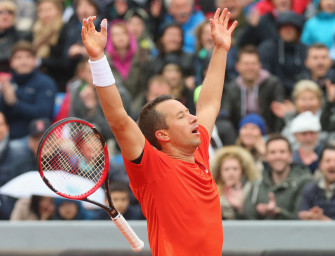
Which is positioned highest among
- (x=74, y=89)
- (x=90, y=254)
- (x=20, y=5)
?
(x=20, y=5)

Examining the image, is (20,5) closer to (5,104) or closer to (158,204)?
(5,104)

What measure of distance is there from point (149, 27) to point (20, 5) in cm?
205

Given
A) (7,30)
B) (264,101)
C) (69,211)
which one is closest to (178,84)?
(264,101)

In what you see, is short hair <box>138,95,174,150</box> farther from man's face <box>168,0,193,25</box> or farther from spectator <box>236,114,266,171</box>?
man's face <box>168,0,193,25</box>

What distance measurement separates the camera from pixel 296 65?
9.96 meters

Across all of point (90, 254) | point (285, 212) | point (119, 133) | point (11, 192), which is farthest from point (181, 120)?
point (11, 192)

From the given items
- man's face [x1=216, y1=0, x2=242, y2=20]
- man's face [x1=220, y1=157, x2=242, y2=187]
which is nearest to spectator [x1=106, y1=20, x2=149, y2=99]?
man's face [x1=216, y1=0, x2=242, y2=20]

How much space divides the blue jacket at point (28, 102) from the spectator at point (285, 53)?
265 centimetres

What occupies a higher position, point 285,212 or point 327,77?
point 327,77

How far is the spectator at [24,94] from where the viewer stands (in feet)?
31.4

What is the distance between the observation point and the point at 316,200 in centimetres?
724

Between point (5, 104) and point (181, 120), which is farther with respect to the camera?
point (5, 104)

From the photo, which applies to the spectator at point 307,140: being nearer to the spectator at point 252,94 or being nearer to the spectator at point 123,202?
the spectator at point 252,94

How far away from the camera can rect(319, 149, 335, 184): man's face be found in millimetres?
7320
